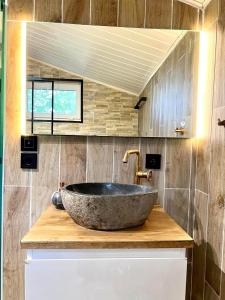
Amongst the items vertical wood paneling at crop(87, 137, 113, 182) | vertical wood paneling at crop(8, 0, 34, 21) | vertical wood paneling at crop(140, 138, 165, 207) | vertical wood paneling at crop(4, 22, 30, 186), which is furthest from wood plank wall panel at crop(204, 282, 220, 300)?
vertical wood paneling at crop(8, 0, 34, 21)

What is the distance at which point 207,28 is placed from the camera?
1.49 meters

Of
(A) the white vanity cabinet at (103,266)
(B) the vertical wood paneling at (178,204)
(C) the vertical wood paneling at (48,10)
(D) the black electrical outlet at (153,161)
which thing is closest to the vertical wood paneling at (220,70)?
(D) the black electrical outlet at (153,161)

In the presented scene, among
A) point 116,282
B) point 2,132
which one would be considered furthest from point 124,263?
point 2,132

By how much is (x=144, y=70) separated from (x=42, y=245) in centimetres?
106

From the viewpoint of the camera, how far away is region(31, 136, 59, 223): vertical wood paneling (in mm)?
1551

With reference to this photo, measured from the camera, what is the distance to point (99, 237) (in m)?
1.00

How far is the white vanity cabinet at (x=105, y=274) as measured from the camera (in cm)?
97

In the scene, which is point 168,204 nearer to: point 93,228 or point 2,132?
point 93,228

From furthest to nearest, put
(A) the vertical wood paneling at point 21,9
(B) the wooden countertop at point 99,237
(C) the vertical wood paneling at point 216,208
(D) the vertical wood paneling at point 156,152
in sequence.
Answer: (D) the vertical wood paneling at point 156,152 → (A) the vertical wood paneling at point 21,9 → (C) the vertical wood paneling at point 216,208 → (B) the wooden countertop at point 99,237

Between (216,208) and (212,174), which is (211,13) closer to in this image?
(212,174)

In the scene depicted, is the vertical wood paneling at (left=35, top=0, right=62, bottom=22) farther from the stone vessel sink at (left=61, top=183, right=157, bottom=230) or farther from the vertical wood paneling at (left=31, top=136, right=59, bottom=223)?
the stone vessel sink at (left=61, top=183, right=157, bottom=230)

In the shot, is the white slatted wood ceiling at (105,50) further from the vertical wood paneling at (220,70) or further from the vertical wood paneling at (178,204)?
the vertical wood paneling at (178,204)

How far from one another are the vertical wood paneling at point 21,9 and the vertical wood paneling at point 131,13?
472mm

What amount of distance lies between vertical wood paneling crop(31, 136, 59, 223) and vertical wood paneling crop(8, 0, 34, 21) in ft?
2.11
